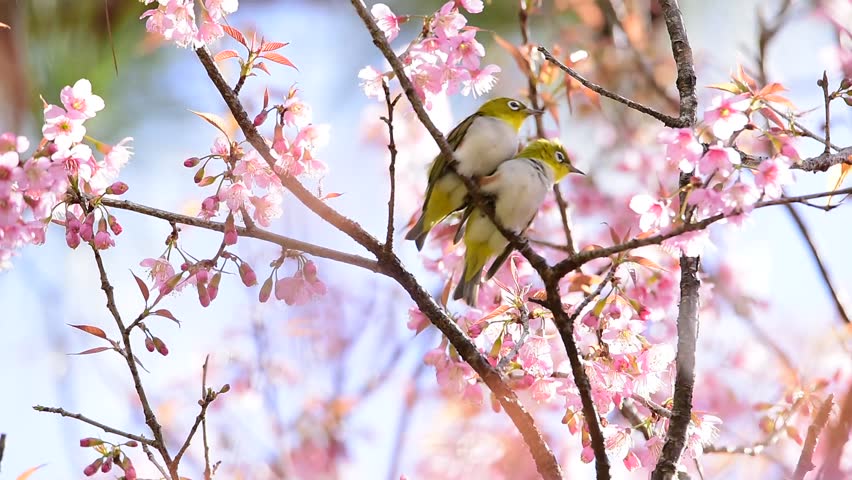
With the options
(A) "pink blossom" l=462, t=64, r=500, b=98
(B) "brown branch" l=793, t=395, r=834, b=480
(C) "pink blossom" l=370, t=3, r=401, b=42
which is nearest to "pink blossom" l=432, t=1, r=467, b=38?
(C) "pink blossom" l=370, t=3, r=401, b=42

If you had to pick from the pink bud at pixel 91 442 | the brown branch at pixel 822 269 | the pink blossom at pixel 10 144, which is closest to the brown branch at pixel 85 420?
the pink bud at pixel 91 442

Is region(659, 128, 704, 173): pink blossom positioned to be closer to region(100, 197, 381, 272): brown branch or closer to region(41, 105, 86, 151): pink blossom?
region(100, 197, 381, 272): brown branch

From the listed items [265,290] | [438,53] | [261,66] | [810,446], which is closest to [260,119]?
[261,66]

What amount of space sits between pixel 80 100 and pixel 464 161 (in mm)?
1273

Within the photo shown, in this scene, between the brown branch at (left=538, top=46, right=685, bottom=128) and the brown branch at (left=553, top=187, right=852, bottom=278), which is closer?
the brown branch at (left=553, top=187, right=852, bottom=278)

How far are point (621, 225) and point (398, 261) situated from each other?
11.3 feet

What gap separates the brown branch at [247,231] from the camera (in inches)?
89.7

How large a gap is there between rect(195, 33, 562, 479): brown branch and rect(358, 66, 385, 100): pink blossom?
0.44m

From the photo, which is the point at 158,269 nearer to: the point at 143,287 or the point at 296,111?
the point at 143,287

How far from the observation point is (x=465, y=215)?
2986 millimetres

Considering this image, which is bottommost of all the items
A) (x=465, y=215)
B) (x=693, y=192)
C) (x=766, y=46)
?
(x=693, y=192)

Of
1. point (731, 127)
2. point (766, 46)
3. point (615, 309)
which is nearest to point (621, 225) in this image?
point (766, 46)

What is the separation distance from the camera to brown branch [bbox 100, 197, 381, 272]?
2.28 meters

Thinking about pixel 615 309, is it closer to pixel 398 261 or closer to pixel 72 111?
pixel 398 261
